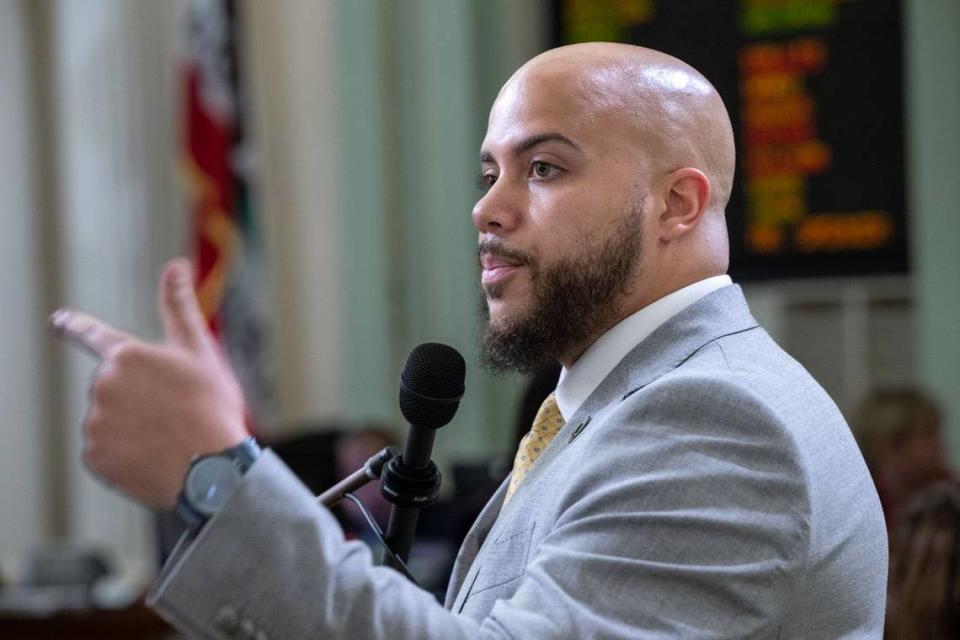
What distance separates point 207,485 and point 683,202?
745mm

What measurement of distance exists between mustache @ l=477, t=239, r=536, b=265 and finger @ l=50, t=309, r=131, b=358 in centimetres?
49

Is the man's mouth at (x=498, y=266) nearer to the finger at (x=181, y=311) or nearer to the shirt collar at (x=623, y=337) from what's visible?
the shirt collar at (x=623, y=337)

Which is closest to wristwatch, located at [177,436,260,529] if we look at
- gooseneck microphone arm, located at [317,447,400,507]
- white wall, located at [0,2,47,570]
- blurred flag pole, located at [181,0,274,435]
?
gooseneck microphone arm, located at [317,447,400,507]

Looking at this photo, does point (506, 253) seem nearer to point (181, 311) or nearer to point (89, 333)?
point (181, 311)

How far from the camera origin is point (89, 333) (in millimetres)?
1490

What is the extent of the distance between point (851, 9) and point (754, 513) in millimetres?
5194

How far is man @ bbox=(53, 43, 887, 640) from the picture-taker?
4.47 ft

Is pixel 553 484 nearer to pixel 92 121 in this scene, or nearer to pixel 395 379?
pixel 395 379

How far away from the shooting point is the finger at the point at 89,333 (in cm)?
146

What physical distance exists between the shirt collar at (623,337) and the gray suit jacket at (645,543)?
0.08 metres

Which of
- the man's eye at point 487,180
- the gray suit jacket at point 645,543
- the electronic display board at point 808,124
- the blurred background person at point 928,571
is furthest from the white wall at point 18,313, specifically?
the gray suit jacket at point 645,543

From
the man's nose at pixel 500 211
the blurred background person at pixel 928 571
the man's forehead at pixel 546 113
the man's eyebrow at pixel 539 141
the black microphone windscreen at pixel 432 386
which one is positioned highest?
the man's forehead at pixel 546 113

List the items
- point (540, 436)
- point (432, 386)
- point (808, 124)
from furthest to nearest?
point (808, 124)
point (540, 436)
point (432, 386)

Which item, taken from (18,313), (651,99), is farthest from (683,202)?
(18,313)
